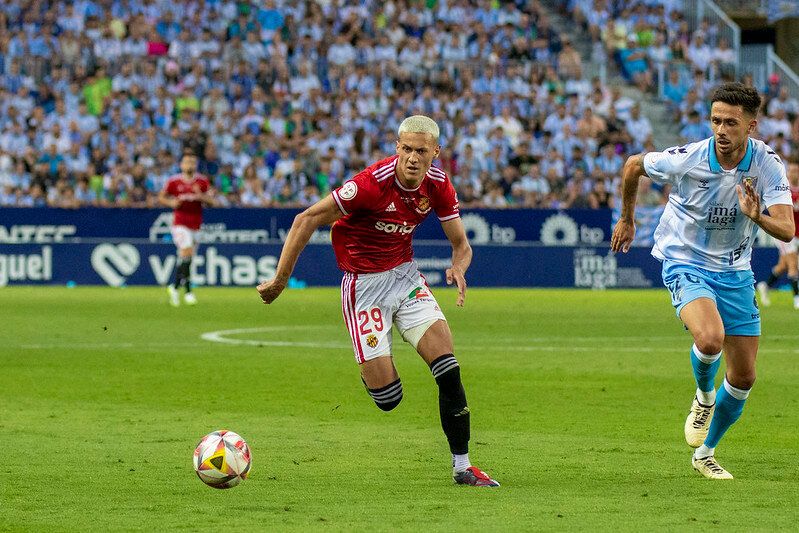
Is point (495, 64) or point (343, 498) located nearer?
point (343, 498)

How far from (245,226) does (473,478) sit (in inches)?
895

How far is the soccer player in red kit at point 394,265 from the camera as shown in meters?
8.49

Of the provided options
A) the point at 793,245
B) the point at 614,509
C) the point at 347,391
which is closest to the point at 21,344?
the point at 347,391

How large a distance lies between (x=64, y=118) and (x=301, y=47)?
6131 millimetres

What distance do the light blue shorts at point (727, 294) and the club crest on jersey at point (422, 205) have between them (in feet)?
5.31

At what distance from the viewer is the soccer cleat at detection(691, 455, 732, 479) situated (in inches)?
337

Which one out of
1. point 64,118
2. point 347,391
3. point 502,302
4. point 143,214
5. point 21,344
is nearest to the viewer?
point 347,391

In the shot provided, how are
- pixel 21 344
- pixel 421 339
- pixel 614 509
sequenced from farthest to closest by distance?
pixel 21 344 < pixel 421 339 < pixel 614 509

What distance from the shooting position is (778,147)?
3422 cm

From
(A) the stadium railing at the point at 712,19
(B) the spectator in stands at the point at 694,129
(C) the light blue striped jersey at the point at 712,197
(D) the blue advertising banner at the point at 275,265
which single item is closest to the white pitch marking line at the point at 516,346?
(C) the light blue striped jersey at the point at 712,197

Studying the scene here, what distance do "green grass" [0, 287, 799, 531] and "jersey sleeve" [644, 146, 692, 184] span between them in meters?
1.81

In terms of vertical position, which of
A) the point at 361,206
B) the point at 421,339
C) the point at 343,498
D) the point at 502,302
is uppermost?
the point at 361,206

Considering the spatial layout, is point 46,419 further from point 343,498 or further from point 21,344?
point 21,344

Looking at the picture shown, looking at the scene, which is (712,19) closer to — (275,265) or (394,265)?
(275,265)
